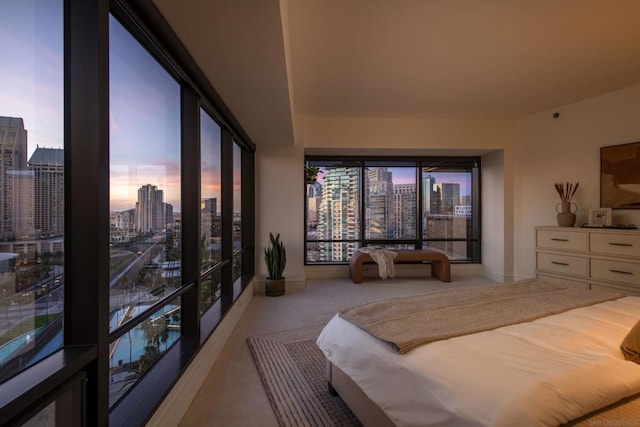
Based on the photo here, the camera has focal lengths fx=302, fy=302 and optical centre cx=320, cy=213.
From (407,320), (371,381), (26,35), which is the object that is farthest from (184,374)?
(26,35)

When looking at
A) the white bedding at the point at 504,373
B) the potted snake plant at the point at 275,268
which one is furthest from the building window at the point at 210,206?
the white bedding at the point at 504,373

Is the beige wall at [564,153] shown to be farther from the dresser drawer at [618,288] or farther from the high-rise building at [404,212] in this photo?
the high-rise building at [404,212]

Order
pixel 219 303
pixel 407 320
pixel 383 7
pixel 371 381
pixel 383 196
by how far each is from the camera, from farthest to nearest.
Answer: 1. pixel 383 196
2. pixel 219 303
3. pixel 383 7
4. pixel 407 320
5. pixel 371 381

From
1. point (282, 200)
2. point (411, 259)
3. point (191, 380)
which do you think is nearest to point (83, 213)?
point (191, 380)

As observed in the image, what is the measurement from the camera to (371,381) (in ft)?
4.61

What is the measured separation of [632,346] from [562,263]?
10.7ft

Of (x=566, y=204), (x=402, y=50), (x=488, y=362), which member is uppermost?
(x=402, y=50)

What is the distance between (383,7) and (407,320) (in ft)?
7.05

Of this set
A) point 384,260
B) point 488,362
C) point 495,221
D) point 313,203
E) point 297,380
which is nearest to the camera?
point 488,362

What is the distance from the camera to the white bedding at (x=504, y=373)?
97cm

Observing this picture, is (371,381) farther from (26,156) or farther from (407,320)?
(26,156)

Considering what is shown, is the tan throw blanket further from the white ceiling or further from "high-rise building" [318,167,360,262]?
"high-rise building" [318,167,360,262]

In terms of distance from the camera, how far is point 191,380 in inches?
75.1

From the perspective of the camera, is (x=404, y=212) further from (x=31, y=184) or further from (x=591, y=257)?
(x=31, y=184)
